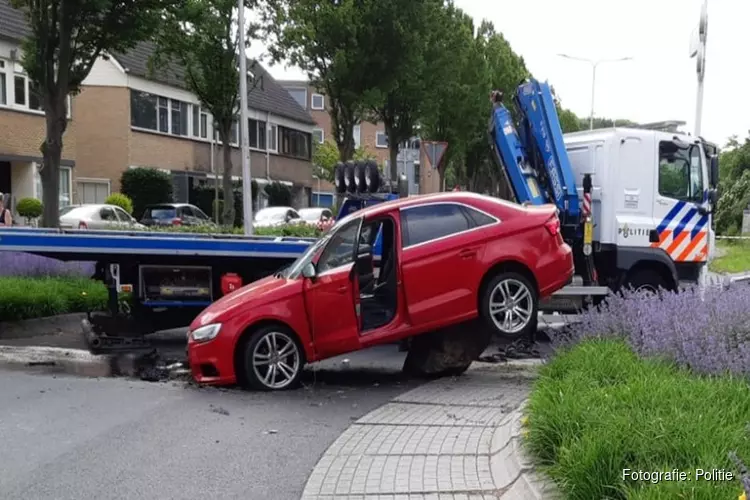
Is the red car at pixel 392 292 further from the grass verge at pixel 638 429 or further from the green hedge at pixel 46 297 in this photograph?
the green hedge at pixel 46 297

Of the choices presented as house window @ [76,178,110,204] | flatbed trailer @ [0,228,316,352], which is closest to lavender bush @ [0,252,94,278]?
flatbed trailer @ [0,228,316,352]

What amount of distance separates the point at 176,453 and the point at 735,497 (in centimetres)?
399

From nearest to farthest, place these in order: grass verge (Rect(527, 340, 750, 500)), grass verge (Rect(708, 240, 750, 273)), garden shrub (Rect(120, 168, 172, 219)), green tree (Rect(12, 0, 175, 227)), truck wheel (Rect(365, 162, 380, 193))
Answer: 1. grass verge (Rect(527, 340, 750, 500))
2. truck wheel (Rect(365, 162, 380, 193))
3. green tree (Rect(12, 0, 175, 227))
4. grass verge (Rect(708, 240, 750, 273))
5. garden shrub (Rect(120, 168, 172, 219))

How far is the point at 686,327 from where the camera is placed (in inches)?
248

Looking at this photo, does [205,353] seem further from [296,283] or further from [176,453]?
[176,453]

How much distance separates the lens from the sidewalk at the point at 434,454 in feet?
16.7

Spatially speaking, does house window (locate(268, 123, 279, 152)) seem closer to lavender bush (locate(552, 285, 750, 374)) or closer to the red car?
the red car

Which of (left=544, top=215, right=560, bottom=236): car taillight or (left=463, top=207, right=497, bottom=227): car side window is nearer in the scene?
(left=463, top=207, right=497, bottom=227): car side window

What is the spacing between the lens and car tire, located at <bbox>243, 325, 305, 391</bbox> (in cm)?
824

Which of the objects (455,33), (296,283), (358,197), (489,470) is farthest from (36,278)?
(455,33)

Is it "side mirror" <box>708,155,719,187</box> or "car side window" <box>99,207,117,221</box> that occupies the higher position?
"side mirror" <box>708,155,719,187</box>

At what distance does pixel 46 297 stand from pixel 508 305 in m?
7.22

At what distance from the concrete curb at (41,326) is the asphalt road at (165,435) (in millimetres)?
2786

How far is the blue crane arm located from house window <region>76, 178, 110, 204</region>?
25751 mm
